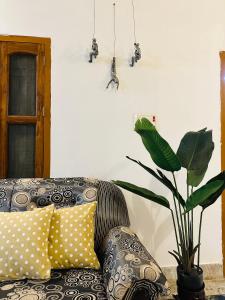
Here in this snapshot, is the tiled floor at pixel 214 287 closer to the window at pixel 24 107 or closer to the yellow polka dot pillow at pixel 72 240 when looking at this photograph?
the yellow polka dot pillow at pixel 72 240

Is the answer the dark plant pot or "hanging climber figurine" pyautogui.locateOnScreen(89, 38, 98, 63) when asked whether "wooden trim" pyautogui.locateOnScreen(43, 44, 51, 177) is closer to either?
"hanging climber figurine" pyautogui.locateOnScreen(89, 38, 98, 63)

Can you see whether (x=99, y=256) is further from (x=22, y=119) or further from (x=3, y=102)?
(x=3, y=102)

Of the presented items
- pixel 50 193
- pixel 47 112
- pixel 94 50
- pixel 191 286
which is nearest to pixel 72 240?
pixel 50 193

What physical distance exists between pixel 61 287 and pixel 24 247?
0.92ft

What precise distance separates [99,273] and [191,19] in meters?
2.13

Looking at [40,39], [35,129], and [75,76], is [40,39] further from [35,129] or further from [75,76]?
[35,129]

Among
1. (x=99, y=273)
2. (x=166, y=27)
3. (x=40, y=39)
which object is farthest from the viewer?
(x=166, y=27)

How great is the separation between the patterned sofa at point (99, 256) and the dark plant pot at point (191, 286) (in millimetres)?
279

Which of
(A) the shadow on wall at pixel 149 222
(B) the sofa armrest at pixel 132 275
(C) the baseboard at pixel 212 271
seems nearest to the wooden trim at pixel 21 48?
(A) the shadow on wall at pixel 149 222

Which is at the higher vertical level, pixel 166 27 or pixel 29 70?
pixel 166 27

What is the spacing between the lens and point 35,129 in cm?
210

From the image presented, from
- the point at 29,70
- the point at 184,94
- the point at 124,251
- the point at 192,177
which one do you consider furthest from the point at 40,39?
the point at 124,251

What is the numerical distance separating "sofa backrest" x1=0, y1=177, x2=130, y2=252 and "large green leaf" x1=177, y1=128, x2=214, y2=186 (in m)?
0.61

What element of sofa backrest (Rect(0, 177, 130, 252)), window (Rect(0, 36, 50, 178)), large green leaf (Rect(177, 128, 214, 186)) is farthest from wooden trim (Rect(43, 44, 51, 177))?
large green leaf (Rect(177, 128, 214, 186))
